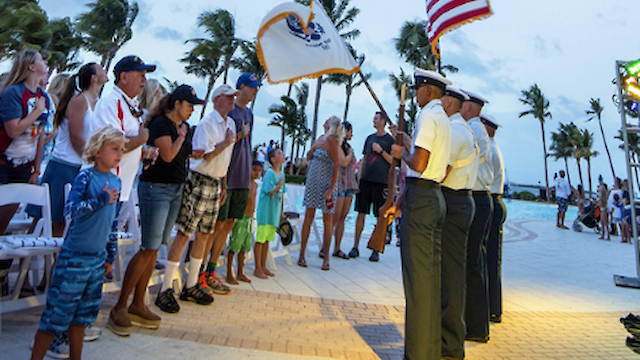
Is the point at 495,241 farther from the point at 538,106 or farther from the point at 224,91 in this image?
the point at 538,106

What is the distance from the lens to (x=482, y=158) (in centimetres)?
391

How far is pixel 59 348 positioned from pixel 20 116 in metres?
2.01

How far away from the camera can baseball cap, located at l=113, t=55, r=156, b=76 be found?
122 inches

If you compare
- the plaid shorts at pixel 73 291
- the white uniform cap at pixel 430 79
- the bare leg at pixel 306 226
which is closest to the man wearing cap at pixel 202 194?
the plaid shorts at pixel 73 291

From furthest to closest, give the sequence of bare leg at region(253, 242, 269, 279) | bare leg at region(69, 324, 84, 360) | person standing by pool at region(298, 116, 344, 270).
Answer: person standing by pool at region(298, 116, 344, 270)
bare leg at region(253, 242, 269, 279)
bare leg at region(69, 324, 84, 360)

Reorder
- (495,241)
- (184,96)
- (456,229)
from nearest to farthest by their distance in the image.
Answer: (456,229)
(184,96)
(495,241)

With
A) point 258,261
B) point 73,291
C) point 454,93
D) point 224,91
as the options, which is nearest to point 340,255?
point 258,261

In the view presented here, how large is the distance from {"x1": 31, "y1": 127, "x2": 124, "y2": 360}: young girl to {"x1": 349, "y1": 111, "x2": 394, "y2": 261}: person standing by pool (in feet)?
15.6

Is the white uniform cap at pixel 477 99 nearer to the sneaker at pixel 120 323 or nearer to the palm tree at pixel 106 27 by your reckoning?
the sneaker at pixel 120 323

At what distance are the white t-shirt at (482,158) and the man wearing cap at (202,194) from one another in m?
2.26

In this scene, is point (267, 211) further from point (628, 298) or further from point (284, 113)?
point (284, 113)

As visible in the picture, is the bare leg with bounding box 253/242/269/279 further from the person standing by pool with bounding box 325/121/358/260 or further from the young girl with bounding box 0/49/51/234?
the young girl with bounding box 0/49/51/234

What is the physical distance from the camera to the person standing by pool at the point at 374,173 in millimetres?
6905

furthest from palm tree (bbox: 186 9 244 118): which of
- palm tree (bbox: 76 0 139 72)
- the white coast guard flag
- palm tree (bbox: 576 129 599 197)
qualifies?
palm tree (bbox: 576 129 599 197)
